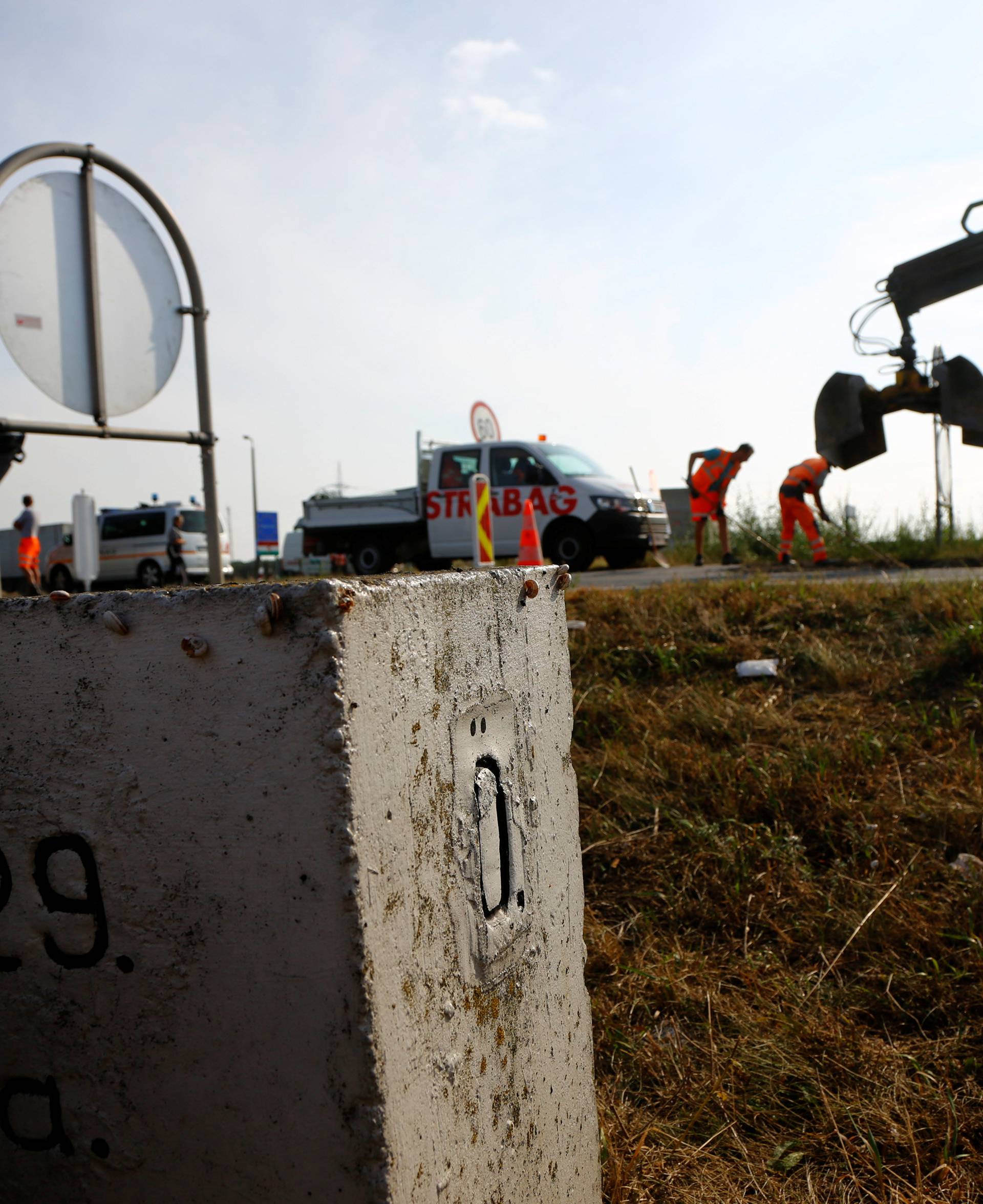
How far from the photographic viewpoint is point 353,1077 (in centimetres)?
109

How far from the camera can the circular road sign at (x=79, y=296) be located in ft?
10.5

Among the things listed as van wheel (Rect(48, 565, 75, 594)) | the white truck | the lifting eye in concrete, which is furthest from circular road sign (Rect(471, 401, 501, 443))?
van wheel (Rect(48, 565, 75, 594))

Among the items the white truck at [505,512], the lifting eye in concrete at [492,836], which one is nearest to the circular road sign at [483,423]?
the white truck at [505,512]

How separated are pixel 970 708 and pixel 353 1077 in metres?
3.48

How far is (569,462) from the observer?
12.9 metres

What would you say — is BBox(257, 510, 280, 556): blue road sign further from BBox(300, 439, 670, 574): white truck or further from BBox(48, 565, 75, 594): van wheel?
BBox(300, 439, 670, 574): white truck

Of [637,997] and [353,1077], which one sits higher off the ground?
[353,1077]

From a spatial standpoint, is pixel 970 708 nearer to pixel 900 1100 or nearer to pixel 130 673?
pixel 900 1100

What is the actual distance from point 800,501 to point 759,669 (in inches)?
234

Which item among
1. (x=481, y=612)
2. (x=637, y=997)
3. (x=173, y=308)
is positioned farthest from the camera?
(x=173, y=308)

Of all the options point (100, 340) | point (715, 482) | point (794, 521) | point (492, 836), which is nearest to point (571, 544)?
point (715, 482)

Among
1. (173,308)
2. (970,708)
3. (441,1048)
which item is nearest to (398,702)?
(441,1048)

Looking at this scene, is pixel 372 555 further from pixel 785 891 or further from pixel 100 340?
pixel 785 891

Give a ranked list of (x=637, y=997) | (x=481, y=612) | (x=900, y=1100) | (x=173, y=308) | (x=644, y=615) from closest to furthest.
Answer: (x=481, y=612) → (x=900, y=1100) → (x=637, y=997) → (x=173, y=308) → (x=644, y=615)
